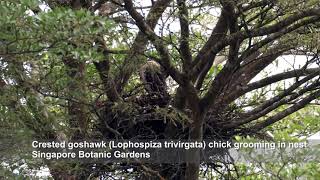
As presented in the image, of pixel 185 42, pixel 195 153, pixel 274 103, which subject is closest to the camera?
pixel 185 42

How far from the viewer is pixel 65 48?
1.23m

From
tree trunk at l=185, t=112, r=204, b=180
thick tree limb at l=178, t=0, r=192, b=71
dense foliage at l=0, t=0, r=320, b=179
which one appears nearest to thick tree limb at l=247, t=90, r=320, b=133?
dense foliage at l=0, t=0, r=320, b=179

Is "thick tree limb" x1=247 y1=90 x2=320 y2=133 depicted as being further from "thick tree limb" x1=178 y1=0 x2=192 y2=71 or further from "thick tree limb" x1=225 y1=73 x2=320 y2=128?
"thick tree limb" x1=178 y1=0 x2=192 y2=71

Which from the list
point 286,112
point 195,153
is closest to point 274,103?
point 286,112

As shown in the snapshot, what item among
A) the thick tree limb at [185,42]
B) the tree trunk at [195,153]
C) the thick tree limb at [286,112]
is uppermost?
the thick tree limb at [185,42]

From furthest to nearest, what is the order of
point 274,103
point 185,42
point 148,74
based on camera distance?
point 148,74 < point 274,103 < point 185,42

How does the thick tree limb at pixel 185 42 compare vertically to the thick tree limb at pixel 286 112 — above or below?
above

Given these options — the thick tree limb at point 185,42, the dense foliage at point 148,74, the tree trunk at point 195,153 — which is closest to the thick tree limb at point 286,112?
the dense foliage at point 148,74

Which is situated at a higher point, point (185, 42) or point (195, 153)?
point (185, 42)

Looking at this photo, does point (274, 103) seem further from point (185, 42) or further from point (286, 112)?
point (185, 42)

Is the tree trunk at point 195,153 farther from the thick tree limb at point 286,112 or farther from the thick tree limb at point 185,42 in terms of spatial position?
the thick tree limb at point 286,112

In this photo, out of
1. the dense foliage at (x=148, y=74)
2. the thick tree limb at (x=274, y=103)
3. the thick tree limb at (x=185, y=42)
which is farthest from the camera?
the thick tree limb at (x=274, y=103)

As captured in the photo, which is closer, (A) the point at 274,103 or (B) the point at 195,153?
(B) the point at 195,153

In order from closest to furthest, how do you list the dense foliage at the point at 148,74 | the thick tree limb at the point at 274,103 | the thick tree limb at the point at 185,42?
the dense foliage at the point at 148,74 < the thick tree limb at the point at 185,42 < the thick tree limb at the point at 274,103
